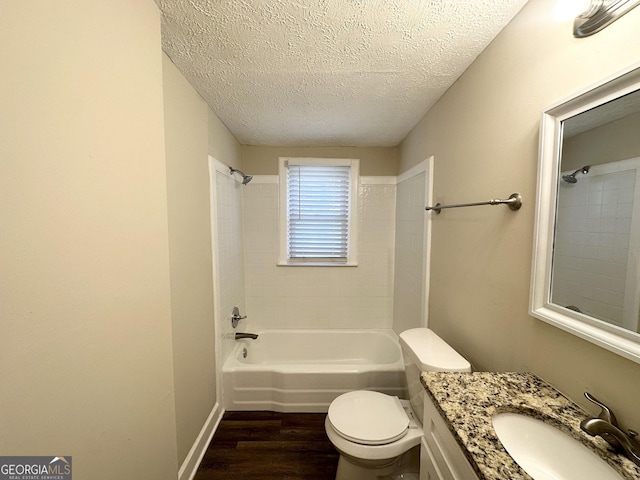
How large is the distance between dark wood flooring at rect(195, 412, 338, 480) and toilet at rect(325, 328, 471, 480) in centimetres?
30

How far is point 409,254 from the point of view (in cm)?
222

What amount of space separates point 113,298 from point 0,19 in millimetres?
648

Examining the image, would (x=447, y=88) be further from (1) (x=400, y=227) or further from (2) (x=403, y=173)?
(1) (x=400, y=227)

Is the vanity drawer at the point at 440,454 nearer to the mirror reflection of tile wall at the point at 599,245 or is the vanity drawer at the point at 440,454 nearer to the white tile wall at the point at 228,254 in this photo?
the mirror reflection of tile wall at the point at 599,245

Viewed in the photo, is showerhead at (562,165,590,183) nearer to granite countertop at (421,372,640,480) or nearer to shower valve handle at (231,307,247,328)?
granite countertop at (421,372,640,480)

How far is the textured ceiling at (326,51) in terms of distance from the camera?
3.10ft

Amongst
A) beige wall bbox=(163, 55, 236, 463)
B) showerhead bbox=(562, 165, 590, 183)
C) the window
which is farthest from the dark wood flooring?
showerhead bbox=(562, 165, 590, 183)

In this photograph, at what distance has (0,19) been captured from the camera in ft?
1.50

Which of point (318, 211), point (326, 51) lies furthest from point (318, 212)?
point (326, 51)

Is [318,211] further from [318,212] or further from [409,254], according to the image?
[409,254]

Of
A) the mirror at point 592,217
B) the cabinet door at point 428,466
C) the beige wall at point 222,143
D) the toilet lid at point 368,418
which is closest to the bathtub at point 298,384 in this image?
the toilet lid at point 368,418

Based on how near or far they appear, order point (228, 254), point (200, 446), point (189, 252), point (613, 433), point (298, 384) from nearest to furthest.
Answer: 1. point (613, 433)
2. point (189, 252)
3. point (200, 446)
4. point (298, 384)
5. point (228, 254)

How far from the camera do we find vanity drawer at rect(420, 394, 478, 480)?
71 cm

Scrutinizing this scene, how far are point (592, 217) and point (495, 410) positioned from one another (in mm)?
644
